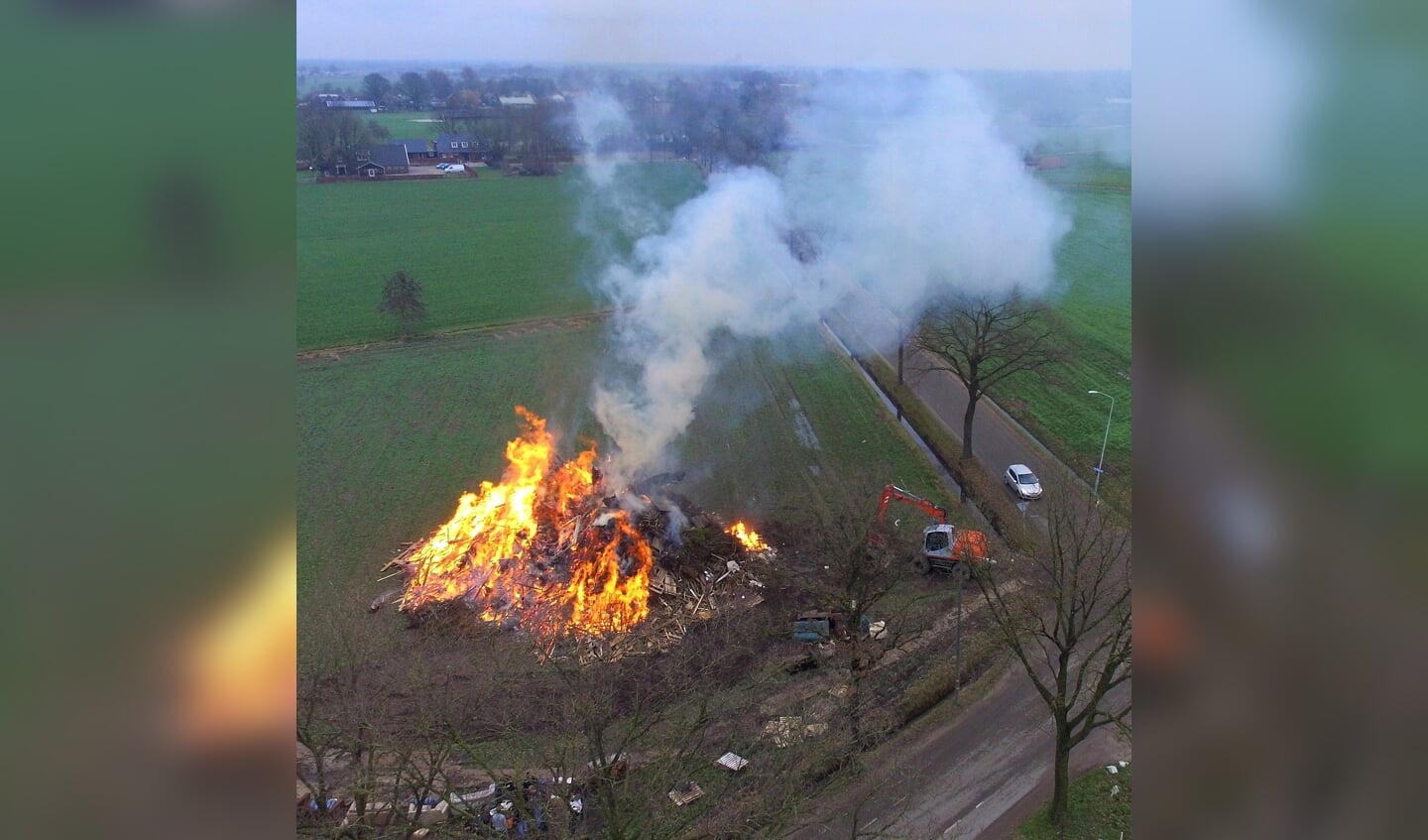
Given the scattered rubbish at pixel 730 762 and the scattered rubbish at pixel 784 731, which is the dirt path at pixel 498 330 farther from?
the scattered rubbish at pixel 730 762

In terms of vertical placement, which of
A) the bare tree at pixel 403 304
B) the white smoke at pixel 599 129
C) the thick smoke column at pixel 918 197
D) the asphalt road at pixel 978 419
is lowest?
the asphalt road at pixel 978 419

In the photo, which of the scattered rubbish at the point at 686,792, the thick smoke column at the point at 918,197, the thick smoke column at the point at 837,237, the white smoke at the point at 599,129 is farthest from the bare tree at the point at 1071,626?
the white smoke at the point at 599,129

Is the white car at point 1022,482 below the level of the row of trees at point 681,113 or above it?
below

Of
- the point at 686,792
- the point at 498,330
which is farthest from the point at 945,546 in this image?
the point at 498,330
